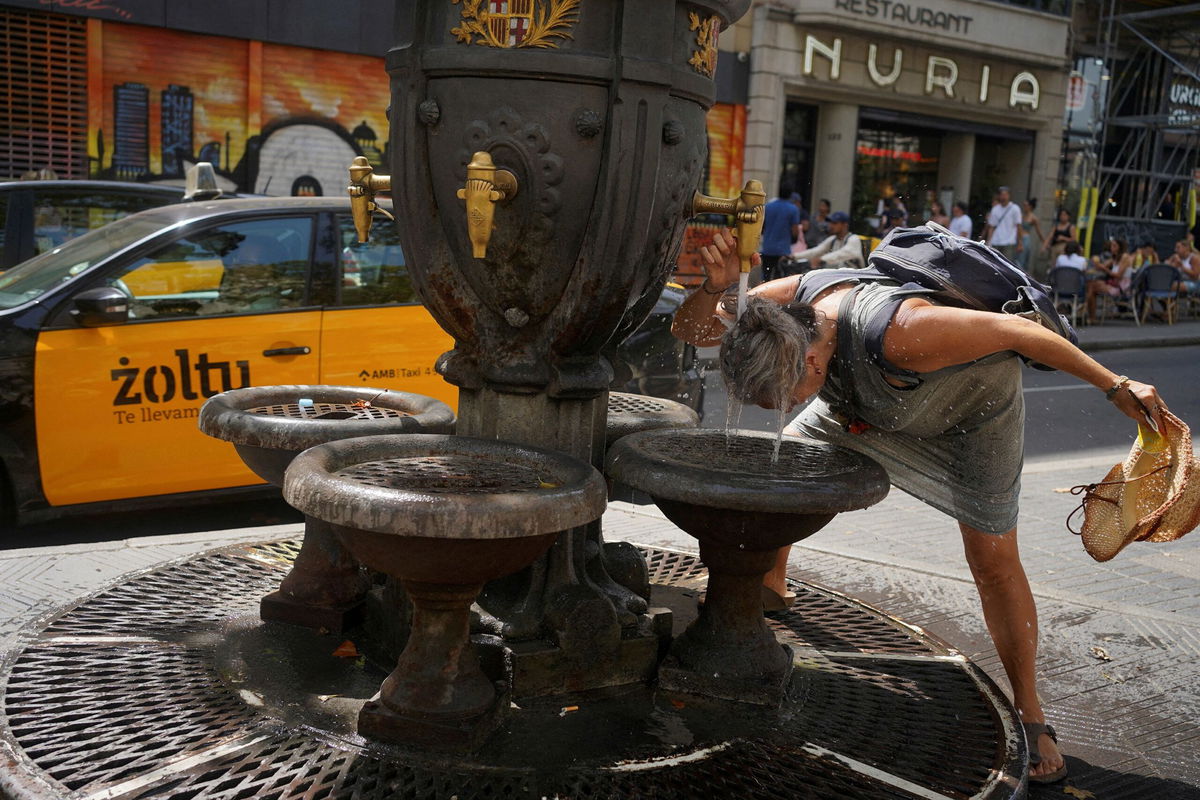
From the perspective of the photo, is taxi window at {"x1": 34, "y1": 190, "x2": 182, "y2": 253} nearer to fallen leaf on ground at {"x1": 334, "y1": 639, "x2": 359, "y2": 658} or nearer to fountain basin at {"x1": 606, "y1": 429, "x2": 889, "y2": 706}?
fallen leaf on ground at {"x1": 334, "y1": 639, "x2": 359, "y2": 658}

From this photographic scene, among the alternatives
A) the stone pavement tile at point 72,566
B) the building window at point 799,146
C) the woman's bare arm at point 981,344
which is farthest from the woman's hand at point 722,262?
the building window at point 799,146

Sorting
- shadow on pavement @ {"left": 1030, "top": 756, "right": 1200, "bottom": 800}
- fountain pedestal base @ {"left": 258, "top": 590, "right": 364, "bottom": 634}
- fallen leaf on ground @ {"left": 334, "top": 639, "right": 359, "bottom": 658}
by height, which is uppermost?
fountain pedestal base @ {"left": 258, "top": 590, "right": 364, "bottom": 634}

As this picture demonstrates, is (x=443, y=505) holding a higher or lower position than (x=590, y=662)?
higher

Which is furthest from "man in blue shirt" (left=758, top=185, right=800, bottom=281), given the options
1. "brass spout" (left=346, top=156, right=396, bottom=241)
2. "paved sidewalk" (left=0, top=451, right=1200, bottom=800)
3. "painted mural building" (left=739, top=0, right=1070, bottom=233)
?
"brass spout" (left=346, top=156, right=396, bottom=241)

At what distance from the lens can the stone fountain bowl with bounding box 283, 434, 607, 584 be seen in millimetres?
2482

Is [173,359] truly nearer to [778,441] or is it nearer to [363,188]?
[363,188]

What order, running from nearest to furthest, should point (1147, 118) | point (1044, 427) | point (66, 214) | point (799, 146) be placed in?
point (66, 214)
point (1044, 427)
point (799, 146)
point (1147, 118)

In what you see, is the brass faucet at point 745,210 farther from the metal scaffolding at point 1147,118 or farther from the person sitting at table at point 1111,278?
the metal scaffolding at point 1147,118

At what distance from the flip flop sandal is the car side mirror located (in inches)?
171

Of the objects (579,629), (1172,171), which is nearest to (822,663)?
(579,629)

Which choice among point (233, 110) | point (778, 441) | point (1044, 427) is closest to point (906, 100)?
point (233, 110)

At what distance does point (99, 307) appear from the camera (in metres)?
5.45

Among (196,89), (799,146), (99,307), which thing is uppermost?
(799,146)

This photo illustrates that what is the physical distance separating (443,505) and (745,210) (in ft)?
4.19
